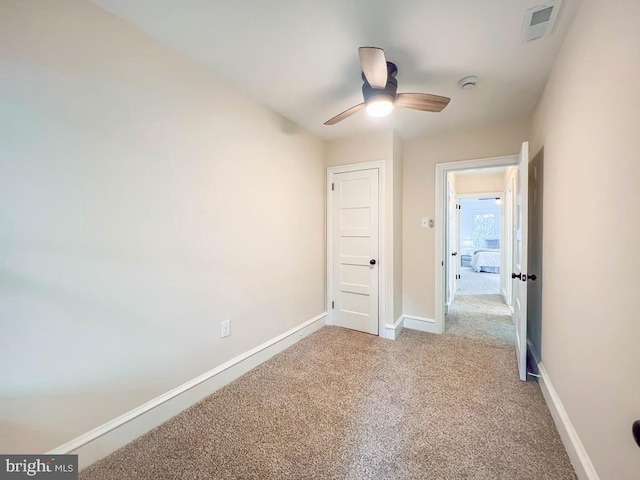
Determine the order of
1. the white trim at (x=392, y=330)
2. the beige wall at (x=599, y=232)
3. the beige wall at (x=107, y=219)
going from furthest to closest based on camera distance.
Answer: the white trim at (x=392, y=330), the beige wall at (x=107, y=219), the beige wall at (x=599, y=232)

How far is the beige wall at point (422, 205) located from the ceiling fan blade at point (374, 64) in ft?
5.99

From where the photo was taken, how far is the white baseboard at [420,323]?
3264 mm

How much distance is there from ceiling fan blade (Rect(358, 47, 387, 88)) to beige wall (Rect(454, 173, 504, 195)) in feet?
16.5

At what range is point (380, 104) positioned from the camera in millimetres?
1843

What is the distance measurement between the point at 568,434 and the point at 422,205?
237 cm

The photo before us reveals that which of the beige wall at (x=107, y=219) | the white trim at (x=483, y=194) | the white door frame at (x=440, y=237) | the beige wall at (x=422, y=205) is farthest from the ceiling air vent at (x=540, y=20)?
the white trim at (x=483, y=194)

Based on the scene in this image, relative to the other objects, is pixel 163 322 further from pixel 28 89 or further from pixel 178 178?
pixel 28 89

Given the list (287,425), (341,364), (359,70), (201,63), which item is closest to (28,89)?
(201,63)

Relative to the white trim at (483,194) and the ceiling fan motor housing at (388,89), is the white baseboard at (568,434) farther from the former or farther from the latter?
the white trim at (483,194)

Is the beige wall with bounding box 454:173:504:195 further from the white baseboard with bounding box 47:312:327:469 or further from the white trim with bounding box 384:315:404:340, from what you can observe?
the white baseboard with bounding box 47:312:327:469

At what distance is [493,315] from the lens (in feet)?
12.8

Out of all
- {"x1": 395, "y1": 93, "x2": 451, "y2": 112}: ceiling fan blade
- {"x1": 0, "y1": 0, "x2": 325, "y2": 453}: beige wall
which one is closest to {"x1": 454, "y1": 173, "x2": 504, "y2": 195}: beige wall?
{"x1": 395, "y1": 93, "x2": 451, "y2": 112}: ceiling fan blade

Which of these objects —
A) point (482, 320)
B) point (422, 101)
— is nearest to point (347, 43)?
point (422, 101)

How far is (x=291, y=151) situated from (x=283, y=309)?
1678 mm
